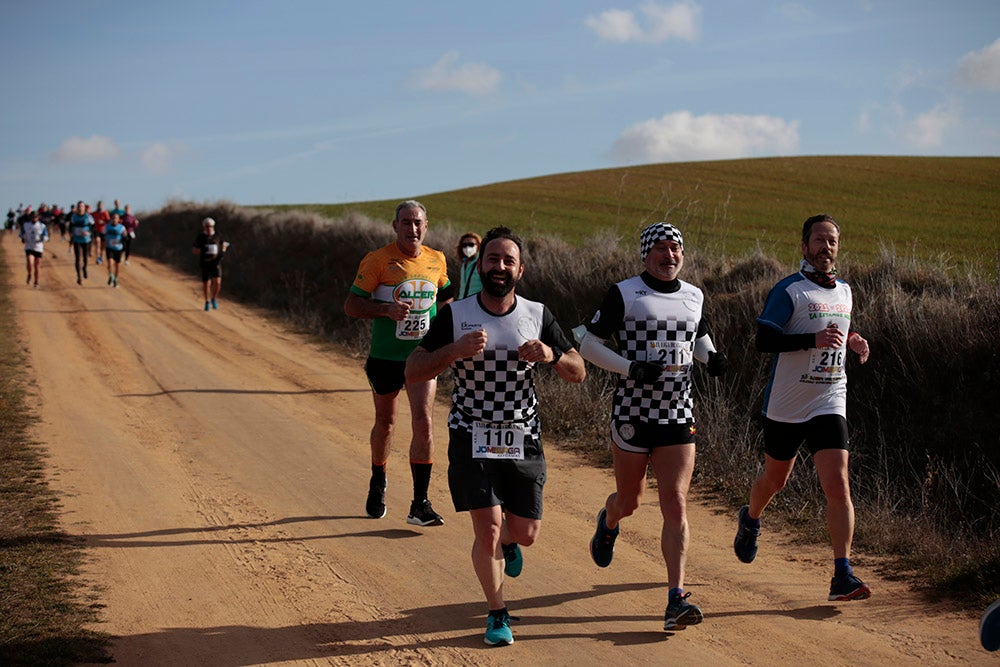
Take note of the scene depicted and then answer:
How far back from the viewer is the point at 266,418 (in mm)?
12414

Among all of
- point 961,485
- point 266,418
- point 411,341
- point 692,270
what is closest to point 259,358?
point 266,418

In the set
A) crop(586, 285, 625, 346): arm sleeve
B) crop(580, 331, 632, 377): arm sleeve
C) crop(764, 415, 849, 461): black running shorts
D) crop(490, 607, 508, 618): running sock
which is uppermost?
crop(586, 285, 625, 346): arm sleeve

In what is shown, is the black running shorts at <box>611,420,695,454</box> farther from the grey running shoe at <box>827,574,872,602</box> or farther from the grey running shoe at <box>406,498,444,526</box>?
the grey running shoe at <box>406,498,444,526</box>

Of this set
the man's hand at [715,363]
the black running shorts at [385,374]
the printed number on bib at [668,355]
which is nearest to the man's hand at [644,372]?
the printed number on bib at [668,355]

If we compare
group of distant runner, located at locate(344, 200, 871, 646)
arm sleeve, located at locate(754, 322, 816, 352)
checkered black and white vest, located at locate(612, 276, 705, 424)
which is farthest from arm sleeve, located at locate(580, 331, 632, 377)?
arm sleeve, located at locate(754, 322, 816, 352)

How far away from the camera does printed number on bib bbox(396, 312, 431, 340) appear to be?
7.77 m

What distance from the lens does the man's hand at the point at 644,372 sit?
5.58m

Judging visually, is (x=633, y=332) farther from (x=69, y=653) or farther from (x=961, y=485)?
(x=961, y=485)

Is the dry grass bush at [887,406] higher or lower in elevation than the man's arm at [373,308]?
lower

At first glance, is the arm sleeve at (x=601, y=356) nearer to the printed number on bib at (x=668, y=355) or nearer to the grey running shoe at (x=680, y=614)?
the printed number on bib at (x=668, y=355)

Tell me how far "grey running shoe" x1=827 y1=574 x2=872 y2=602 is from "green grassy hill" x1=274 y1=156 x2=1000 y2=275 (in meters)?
10.3

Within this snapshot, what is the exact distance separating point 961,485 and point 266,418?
25.4 feet

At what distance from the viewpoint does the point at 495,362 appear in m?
5.37

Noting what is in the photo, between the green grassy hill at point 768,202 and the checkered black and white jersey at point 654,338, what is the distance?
33.7 feet
